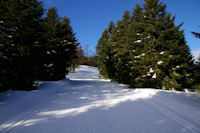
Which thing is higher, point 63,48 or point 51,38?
point 51,38

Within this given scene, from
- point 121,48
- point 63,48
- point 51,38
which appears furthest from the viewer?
point 121,48

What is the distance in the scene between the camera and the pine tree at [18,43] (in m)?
6.22

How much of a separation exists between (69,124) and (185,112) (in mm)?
4784

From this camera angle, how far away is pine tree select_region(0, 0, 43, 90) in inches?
245

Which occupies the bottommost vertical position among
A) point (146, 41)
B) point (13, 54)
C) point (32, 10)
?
point (13, 54)

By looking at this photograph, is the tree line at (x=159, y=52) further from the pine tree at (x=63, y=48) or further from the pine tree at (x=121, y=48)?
the pine tree at (x=63, y=48)

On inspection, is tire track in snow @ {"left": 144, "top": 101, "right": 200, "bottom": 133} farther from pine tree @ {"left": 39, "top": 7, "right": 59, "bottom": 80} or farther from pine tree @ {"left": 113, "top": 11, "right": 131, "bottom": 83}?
pine tree @ {"left": 39, "top": 7, "right": 59, "bottom": 80}

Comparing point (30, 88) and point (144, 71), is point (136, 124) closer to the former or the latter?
point (30, 88)

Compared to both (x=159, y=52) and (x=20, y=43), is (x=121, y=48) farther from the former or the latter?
(x=20, y=43)

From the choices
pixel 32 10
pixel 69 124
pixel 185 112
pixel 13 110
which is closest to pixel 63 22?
pixel 32 10

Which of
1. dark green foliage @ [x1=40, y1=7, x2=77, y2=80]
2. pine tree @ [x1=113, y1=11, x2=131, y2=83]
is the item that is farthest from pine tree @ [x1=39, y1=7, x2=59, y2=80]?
pine tree @ [x1=113, y1=11, x2=131, y2=83]

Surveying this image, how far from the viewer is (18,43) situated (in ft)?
23.3

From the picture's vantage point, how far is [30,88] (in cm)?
750

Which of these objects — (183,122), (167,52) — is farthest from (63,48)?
(183,122)
